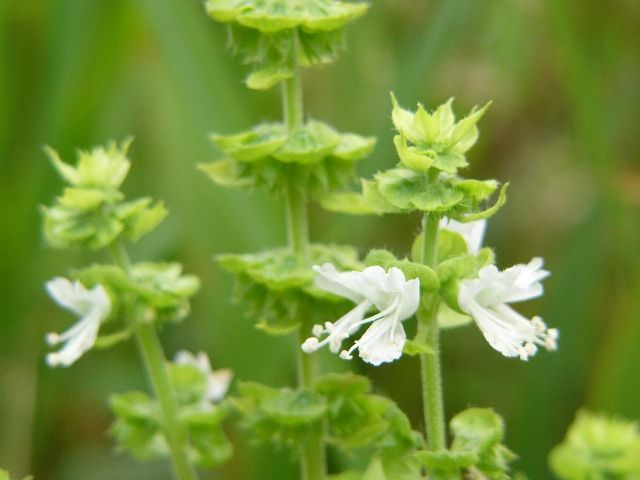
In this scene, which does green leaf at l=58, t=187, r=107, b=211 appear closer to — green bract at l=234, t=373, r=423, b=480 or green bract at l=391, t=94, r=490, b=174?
green bract at l=234, t=373, r=423, b=480

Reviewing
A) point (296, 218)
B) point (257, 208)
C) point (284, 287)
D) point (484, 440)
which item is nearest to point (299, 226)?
point (296, 218)

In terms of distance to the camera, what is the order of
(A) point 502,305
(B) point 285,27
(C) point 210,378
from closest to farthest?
(A) point 502,305
(B) point 285,27
(C) point 210,378

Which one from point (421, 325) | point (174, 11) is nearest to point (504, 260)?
point (174, 11)

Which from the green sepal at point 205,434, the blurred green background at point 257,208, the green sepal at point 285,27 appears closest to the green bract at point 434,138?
the green sepal at point 285,27

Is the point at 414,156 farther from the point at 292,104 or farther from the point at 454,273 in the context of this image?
the point at 292,104

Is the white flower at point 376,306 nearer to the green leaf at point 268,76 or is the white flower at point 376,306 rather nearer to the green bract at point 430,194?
the green bract at point 430,194

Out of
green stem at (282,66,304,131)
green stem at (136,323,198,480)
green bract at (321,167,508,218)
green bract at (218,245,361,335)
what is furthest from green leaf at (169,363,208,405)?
green bract at (321,167,508,218)
